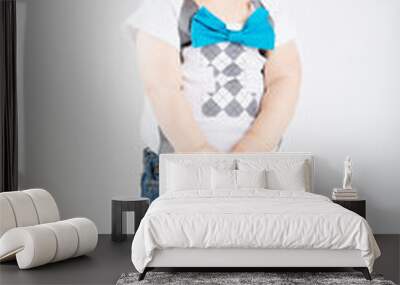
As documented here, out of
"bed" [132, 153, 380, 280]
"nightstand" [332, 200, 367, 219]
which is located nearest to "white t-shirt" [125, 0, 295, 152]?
"nightstand" [332, 200, 367, 219]

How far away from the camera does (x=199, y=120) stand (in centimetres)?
673

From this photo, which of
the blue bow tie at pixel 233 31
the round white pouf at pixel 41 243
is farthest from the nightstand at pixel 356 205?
the round white pouf at pixel 41 243

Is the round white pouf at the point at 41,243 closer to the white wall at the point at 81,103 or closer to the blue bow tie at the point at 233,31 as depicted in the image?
the white wall at the point at 81,103

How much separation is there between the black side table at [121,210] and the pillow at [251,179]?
3.17ft

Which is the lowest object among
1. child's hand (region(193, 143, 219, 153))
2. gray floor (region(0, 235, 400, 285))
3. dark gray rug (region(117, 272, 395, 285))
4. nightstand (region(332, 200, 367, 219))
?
gray floor (region(0, 235, 400, 285))

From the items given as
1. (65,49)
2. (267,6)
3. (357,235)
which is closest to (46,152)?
(65,49)

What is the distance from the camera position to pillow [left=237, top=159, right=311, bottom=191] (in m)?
6.14

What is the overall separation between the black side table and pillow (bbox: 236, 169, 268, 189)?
0.97 meters

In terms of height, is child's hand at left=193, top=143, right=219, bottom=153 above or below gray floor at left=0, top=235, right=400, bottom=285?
above

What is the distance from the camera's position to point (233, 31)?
6730mm

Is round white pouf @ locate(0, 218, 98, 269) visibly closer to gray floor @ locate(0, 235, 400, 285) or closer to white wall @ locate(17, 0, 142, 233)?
gray floor @ locate(0, 235, 400, 285)

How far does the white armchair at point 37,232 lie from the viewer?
16.1 ft

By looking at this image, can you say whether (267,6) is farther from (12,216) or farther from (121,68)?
(12,216)

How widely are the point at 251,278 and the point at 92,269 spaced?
1.25m
